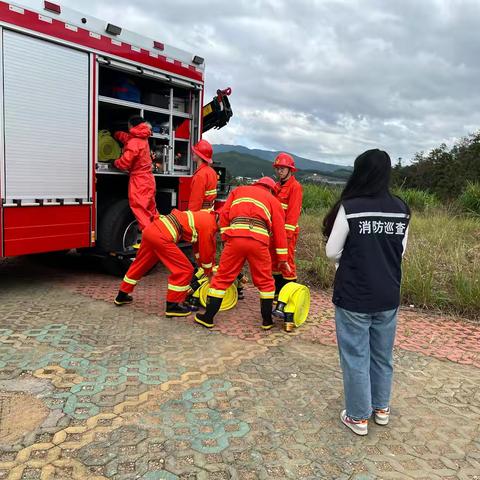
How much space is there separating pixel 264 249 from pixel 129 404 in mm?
1937

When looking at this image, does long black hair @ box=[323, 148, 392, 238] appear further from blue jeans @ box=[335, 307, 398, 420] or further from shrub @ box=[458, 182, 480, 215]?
shrub @ box=[458, 182, 480, 215]

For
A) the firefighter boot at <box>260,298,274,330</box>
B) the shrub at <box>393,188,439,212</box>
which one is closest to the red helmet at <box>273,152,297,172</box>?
the firefighter boot at <box>260,298,274,330</box>

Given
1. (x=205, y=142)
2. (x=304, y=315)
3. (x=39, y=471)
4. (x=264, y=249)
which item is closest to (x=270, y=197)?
(x=264, y=249)

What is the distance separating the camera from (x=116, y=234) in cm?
621

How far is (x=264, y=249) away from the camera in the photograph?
4523 millimetres

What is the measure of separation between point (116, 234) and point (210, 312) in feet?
7.02

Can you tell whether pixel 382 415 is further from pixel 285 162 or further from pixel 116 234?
pixel 116 234

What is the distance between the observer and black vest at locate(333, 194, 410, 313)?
9.24 feet

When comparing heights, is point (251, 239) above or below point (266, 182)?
below

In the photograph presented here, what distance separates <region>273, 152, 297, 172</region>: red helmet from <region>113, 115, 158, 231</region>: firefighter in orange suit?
1.74 metres

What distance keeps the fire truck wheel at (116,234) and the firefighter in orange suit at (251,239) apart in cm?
197

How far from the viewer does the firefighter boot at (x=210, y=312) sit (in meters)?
4.68

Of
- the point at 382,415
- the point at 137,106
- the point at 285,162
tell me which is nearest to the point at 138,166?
the point at 137,106

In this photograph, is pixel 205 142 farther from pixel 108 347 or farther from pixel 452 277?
pixel 452 277
